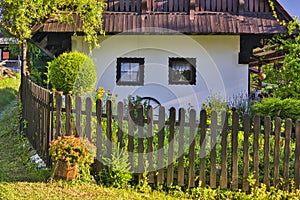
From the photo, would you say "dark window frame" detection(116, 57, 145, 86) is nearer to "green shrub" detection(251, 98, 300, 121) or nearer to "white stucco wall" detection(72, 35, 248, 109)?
"white stucco wall" detection(72, 35, 248, 109)

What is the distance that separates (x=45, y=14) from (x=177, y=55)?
12.6ft

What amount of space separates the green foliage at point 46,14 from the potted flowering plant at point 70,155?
435 centimetres

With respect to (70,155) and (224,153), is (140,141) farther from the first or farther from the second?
(224,153)

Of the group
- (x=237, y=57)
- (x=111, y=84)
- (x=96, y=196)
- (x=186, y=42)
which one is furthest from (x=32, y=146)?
(x=237, y=57)

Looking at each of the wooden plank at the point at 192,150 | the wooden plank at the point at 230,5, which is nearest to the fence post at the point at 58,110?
the wooden plank at the point at 192,150

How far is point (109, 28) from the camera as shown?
10578mm

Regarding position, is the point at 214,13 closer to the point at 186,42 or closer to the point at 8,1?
the point at 186,42

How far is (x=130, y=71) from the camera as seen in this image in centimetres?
1138

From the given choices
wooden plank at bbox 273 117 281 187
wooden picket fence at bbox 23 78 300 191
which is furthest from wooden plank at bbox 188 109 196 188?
wooden plank at bbox 273 117 281 187

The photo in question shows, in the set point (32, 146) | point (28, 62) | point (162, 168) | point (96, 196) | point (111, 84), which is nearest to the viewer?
point (96, 196)

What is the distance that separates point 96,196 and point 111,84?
21.4 feet

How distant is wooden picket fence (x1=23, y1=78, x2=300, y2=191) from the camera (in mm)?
5324

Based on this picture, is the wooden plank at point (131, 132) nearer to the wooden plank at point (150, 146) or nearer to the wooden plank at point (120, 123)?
the wooden plank at point (120, 123)

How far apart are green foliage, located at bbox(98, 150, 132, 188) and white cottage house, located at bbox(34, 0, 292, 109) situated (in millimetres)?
5585
